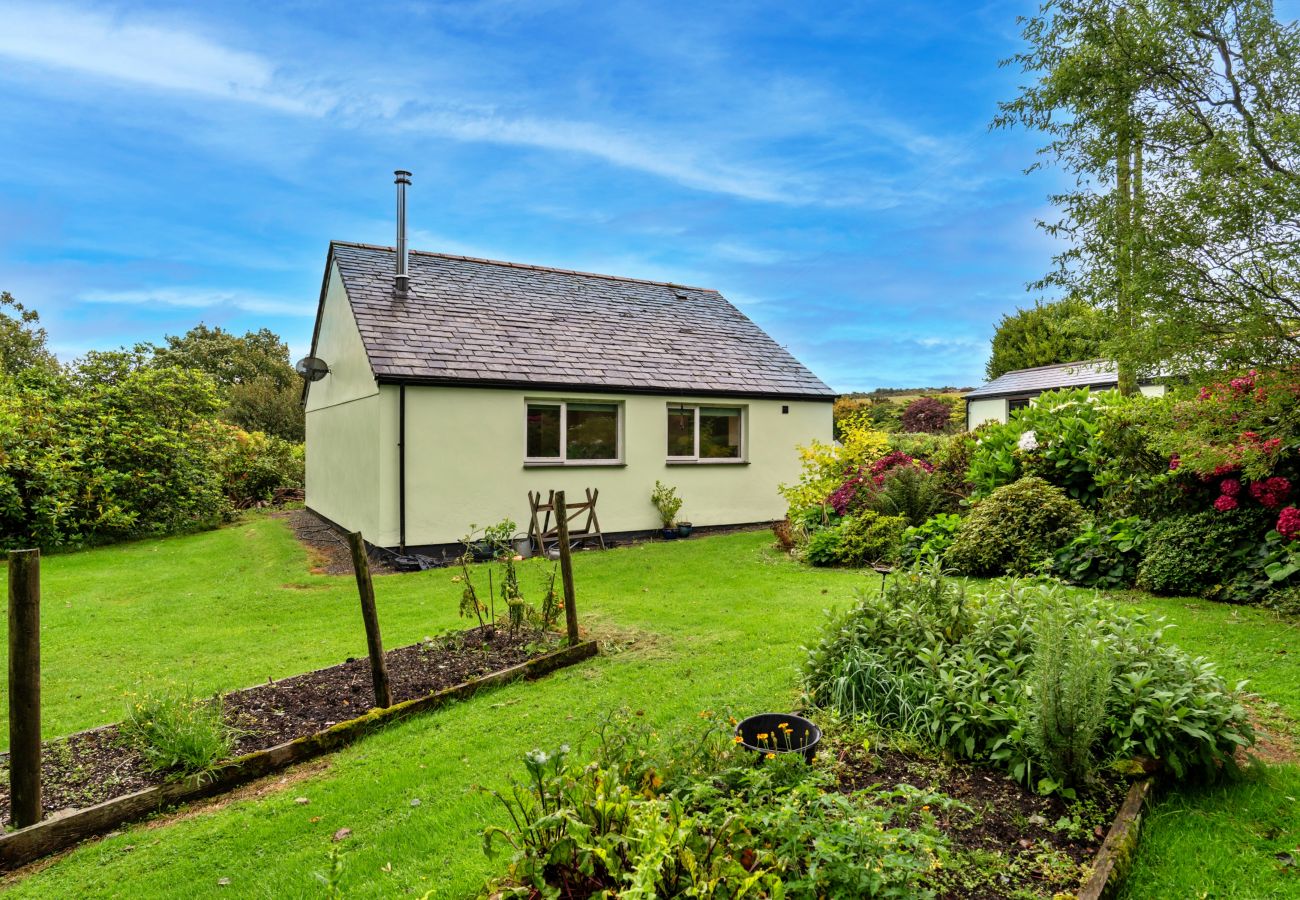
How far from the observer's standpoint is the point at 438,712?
4.61 meters

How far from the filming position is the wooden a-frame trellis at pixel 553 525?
11.4 meters

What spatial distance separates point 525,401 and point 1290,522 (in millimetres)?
10121

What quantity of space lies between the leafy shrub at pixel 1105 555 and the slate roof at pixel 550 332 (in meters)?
7.38

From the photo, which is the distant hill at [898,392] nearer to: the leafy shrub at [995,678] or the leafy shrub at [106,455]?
the leafy shrub at [106,455]

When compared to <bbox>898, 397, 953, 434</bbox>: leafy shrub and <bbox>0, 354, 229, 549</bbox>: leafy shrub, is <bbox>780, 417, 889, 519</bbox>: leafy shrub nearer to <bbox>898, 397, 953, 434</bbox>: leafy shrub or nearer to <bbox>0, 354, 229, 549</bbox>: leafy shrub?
<bbox>0, 354, 229, 549</bbox>: leafy shrub

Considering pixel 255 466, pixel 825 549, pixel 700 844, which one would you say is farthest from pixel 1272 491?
pixel 255 466

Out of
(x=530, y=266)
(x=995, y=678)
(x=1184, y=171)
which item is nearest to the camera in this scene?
(x=995, y=678)

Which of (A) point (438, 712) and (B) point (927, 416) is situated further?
(B) point (927, 416)

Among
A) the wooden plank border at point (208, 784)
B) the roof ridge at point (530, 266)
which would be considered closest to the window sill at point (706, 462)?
the roof ridge at point (530, 266)

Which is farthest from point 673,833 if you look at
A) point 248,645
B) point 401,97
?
point 401,97

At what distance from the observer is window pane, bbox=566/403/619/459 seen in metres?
12.4

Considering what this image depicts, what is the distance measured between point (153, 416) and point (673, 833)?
16.8 m

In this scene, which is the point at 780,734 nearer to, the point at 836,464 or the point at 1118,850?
the point at 1118,850

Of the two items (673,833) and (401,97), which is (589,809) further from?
(401,97)
